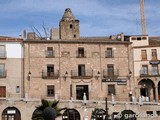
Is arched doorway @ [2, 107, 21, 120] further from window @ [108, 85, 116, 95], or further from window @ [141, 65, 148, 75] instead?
window @ [141, 65, 148, 75]

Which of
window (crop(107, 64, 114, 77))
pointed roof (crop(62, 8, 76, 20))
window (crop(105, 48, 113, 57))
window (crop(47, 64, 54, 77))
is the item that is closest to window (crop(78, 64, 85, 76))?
window (crop(107, 64, 114, 77))

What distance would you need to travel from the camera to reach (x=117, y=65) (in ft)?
167

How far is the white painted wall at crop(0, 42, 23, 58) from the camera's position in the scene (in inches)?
1896

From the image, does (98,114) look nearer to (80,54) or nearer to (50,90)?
(50,90)

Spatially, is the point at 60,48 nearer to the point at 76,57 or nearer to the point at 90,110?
the point at 76,57

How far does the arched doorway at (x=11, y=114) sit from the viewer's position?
42.9m

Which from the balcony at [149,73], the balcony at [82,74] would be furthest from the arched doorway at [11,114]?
the balcony at [149,73]

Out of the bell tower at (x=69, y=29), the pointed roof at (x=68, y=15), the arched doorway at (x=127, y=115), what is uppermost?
the pointed roof at (x=68, y=15)

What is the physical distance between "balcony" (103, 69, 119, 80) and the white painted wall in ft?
41.6

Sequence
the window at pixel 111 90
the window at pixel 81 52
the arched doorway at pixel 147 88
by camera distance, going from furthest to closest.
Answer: the arched doorway at pixel 147 88
the window at pixel 81 52
the window at pixel 111 90

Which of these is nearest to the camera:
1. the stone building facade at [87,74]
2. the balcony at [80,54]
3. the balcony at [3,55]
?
the stone building facade at [87,74]

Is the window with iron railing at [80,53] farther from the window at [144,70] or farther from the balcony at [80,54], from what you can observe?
the window at [144,70]

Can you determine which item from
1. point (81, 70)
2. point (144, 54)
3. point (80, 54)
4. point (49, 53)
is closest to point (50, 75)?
point (49, 53)

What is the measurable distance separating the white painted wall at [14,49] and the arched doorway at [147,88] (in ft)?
62.5
